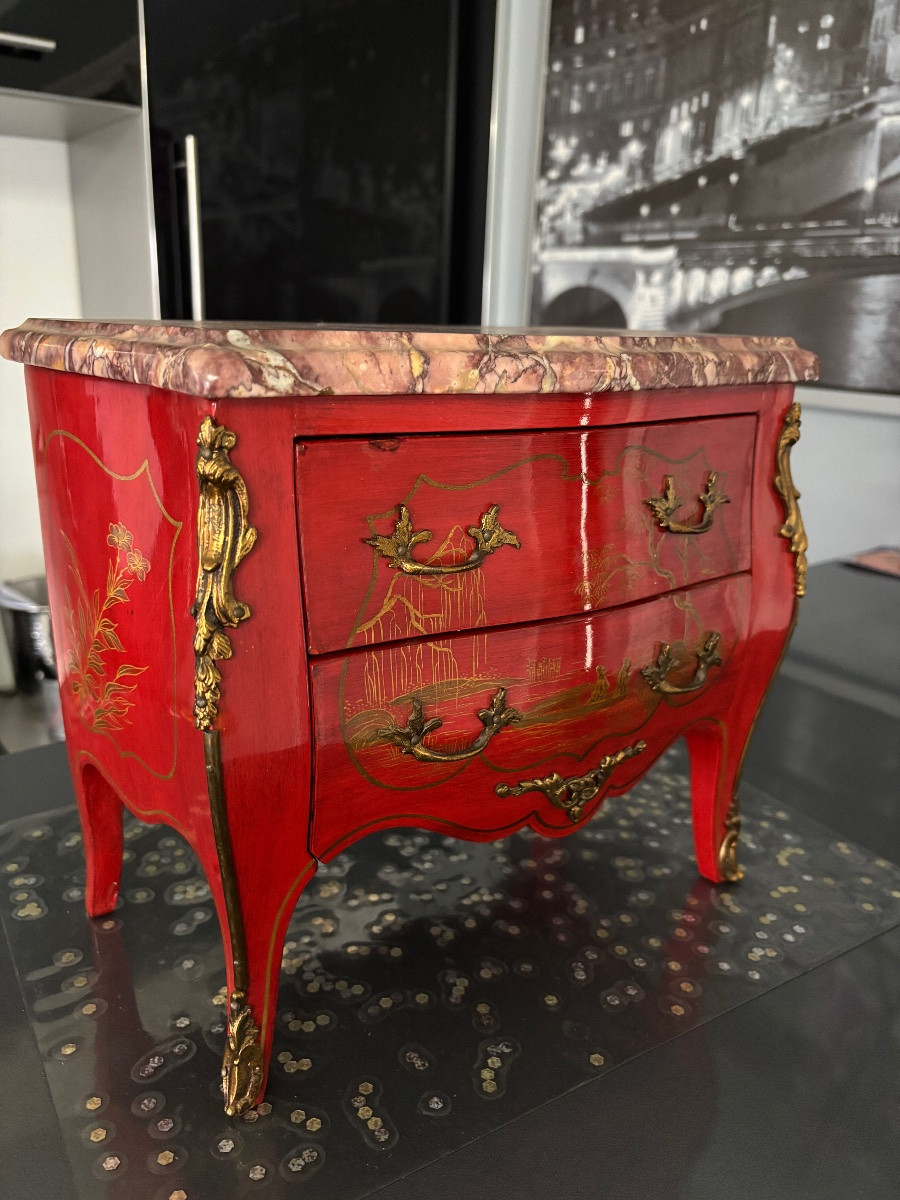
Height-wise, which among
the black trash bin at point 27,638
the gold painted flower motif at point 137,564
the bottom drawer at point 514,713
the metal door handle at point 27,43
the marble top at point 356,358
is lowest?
the black trash bin at point 27,638

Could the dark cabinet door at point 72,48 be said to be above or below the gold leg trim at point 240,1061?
above

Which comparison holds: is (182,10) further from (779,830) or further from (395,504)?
(779,830)

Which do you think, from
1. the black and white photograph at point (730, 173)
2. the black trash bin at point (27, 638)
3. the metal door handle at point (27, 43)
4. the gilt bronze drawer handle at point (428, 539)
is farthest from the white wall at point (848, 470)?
the black trash bin at point (27, 638)

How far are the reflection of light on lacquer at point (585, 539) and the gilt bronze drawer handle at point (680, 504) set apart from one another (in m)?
0.10

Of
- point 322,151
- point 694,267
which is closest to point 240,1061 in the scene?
point 694,267

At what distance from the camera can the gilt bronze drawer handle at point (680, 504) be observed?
1035 mm

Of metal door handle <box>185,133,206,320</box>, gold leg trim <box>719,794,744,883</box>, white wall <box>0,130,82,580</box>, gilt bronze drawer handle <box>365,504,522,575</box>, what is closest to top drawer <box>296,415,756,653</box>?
gilt bronze drawer handle <box>365,504,522,575</box>

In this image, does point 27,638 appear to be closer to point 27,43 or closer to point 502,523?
point 27,43

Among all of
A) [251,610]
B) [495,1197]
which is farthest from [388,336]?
[495,1197]

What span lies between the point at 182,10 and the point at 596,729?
70.3 inches

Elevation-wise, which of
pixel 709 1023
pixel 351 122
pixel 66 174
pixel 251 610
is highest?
pixel 351 122

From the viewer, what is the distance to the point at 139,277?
1974 mm

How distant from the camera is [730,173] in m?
1.98

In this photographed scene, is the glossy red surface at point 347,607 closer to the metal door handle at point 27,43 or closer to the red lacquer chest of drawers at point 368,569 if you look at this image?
the red lacquer chest of drawers at point 368,569
